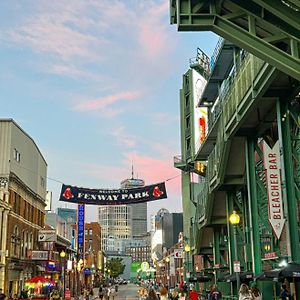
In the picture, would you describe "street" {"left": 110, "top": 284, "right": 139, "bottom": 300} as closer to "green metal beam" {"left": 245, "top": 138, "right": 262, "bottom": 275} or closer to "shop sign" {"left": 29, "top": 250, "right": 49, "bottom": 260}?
"shop sign" {"left": 29, "top": 250, "right": 49, "bottom": 260}

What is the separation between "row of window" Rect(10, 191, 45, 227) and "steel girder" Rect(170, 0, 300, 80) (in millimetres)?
32769

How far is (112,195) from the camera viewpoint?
120 feet

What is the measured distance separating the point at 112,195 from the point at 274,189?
18417 mm

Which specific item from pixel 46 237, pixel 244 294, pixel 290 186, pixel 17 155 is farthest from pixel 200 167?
pixel 244 294

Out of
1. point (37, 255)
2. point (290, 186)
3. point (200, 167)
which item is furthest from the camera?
point (200, 167)

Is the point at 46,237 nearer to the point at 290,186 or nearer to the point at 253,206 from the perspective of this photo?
the point at 253,206

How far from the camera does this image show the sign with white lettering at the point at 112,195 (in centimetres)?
3641

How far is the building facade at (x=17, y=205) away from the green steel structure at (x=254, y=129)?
15.2 m

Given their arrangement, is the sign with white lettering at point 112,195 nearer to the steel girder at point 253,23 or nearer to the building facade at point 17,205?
the building facade at point 17,205

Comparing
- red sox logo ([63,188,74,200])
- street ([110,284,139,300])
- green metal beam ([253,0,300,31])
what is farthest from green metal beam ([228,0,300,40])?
street ([110,284,139,300])

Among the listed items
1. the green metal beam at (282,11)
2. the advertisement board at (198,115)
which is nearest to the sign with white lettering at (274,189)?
the green metal beam at (282,11)

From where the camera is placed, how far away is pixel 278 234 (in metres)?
18.8

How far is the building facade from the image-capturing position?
40.7 meters

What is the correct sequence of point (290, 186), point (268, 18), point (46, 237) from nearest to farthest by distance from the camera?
point (268, 18) → point (290, 186) → point (46, 237)
